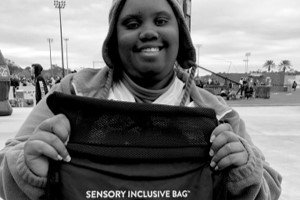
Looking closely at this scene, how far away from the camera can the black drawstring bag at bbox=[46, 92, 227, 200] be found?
0.98m

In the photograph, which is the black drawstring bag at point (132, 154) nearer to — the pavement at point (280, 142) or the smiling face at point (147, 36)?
the smiling face at point (147, 36)

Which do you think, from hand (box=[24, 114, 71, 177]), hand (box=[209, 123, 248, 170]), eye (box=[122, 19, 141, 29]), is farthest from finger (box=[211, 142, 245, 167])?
eye (box=[122, 19, 141, 29])

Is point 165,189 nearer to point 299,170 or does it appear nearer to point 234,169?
point 234,169

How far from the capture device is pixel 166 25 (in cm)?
127

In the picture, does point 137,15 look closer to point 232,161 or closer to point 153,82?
point 153,82

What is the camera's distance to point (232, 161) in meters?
0.99

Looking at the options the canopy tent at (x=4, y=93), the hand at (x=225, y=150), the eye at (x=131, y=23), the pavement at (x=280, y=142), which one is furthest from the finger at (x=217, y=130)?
the canopy tent at (x=4, y=93)

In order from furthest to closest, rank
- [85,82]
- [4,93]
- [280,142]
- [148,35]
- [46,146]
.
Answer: [4,93]
[280,142]
[85,82]
[148,35]
[46,146]

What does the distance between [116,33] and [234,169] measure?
0.71 meters

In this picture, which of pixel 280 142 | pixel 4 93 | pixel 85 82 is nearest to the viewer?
pixel 85 82

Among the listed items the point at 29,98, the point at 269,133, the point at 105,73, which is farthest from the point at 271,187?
the point at 29,98

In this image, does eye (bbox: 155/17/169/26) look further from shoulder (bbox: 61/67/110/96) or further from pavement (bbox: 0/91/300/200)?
pavement (bbox: 0/91/300/200)

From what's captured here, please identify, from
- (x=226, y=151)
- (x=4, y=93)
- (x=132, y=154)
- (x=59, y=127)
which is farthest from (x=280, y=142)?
(x=4, y=93)

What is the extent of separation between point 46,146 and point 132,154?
238 mm
